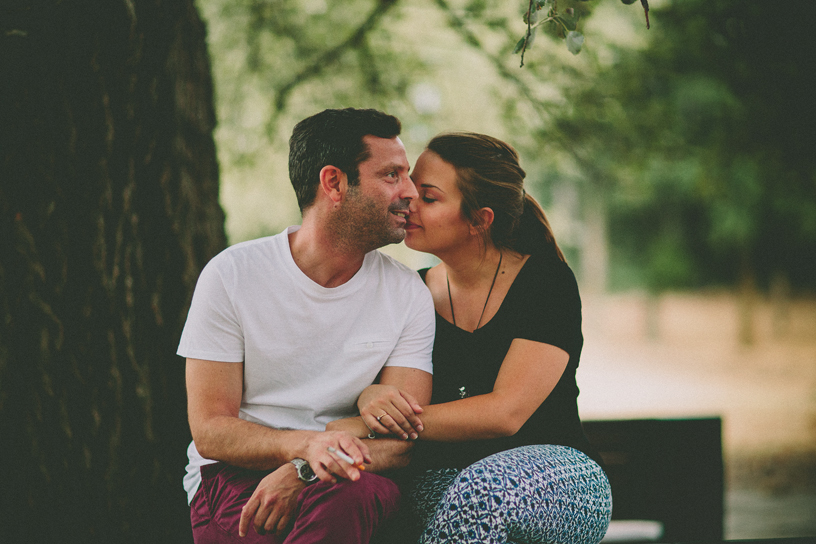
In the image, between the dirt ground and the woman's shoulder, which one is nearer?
the woman's shoulder

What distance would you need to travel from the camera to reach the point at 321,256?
9.03 feet

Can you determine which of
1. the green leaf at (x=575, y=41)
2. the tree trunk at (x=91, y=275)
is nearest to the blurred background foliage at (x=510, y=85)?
the green leaf at (x=575, y=41)

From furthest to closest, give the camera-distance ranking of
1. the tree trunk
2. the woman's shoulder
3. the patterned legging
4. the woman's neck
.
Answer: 1. the woman's neck
2. the woman's shoulder
3. the tree trunk
4. the patterned legging

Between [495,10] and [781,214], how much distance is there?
14.1 metres

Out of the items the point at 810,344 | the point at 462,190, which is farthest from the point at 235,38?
the point at 810,344

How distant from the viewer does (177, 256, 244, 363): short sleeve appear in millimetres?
2514

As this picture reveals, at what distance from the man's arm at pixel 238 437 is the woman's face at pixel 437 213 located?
3.06ft

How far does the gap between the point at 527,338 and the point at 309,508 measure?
103 centimetres

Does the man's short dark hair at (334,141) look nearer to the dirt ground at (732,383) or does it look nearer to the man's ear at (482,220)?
the man's ear at (482,220)

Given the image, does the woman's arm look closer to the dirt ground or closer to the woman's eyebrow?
the woman's eyebrow

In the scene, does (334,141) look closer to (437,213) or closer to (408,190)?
(408,190)

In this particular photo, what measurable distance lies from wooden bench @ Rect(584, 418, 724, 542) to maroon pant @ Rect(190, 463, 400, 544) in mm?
1735

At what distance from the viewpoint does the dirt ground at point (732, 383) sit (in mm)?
7184

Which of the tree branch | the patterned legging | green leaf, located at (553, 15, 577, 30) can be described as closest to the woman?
the patterned legging
